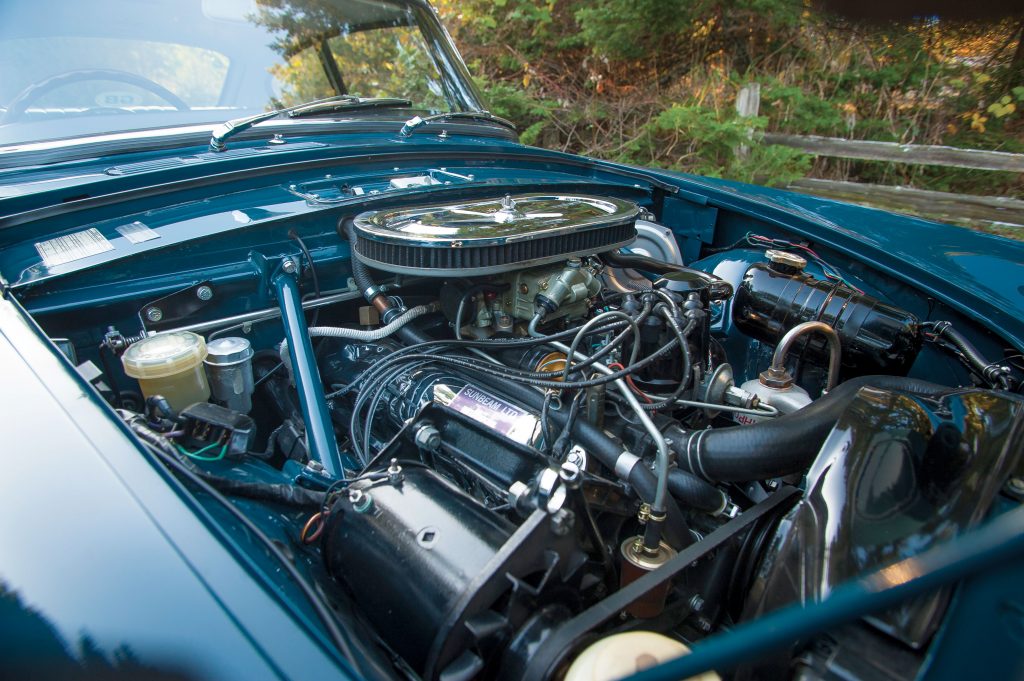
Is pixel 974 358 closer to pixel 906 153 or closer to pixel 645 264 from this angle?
pixel 645 264

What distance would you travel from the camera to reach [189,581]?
0.67m

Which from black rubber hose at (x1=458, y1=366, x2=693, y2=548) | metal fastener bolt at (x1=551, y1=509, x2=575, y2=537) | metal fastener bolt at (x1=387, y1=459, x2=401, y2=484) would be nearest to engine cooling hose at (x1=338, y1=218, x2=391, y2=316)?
black rubber hose at (x1=458, y1=366, x2=693, y2=548)

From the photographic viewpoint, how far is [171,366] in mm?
1299

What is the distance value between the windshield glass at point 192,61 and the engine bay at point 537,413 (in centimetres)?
51

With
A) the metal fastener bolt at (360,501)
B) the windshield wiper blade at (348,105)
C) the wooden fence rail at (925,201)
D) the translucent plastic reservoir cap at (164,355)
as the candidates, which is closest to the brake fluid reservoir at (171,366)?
the translucent plastic reservoir cap at (164,355)

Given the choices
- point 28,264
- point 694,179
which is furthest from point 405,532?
point 694,179

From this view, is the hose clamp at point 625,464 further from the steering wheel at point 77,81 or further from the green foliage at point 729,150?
the green foliage at point 729,150

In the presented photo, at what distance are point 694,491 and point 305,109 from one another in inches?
69.5

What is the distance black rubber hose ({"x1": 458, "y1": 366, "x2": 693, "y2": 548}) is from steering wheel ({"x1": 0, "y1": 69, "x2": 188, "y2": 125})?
155cm

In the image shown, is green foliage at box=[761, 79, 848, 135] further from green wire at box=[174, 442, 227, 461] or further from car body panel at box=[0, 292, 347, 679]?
car body panel at box=[0, 292, 347, 679]

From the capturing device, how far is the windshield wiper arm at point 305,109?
1850mm

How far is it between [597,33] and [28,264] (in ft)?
20.3

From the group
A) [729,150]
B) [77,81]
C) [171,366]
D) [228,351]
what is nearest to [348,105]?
[77,81]

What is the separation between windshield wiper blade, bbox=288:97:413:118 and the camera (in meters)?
2.09
